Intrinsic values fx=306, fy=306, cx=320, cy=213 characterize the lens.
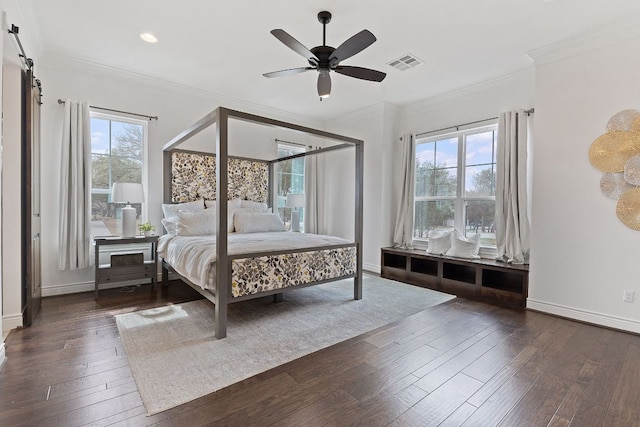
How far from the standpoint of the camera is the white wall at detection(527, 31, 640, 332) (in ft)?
9.41

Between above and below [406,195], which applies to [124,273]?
below

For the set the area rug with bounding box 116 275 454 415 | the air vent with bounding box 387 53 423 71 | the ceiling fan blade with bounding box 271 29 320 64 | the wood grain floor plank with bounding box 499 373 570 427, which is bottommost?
the wood grain floor plank with bounding box 499 373 570 427

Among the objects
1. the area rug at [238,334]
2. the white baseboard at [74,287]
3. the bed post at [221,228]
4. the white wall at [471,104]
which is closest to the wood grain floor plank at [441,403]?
the area rug at [238,334]

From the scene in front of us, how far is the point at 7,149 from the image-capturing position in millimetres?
2604

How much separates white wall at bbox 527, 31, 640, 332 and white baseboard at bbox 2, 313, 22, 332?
505cm

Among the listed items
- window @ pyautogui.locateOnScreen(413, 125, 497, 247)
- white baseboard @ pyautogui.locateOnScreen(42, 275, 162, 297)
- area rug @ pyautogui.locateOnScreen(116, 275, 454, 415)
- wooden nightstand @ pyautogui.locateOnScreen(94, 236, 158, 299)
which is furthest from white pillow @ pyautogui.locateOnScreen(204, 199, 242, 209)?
window @ pyautogui.locateOnScreen(413, 125, 497, 247)

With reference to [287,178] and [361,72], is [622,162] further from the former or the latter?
[287,178]

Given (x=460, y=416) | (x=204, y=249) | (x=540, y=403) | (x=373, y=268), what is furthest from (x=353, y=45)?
(x=373, y=268)

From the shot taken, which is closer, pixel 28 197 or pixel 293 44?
pixel 293 44

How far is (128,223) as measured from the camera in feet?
12.6

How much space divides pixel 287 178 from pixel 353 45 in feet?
12.1

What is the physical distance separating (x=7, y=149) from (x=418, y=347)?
382cm

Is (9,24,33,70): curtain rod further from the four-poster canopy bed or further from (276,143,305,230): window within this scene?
(276,143,305,230): window

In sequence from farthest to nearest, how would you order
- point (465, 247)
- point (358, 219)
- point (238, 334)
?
point (465, 247) → point (358, 219) → point (238, 334)
